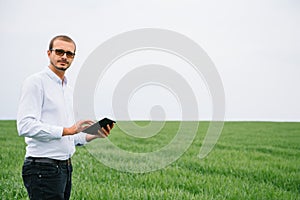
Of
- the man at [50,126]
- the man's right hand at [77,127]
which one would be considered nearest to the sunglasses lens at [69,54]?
the man at [50,126]

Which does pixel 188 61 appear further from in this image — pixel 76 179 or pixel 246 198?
pixel 76 179

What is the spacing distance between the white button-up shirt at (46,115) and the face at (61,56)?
0.32 feet

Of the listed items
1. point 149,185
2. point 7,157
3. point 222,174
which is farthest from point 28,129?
point 7,157

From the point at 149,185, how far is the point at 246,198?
172 centimetres

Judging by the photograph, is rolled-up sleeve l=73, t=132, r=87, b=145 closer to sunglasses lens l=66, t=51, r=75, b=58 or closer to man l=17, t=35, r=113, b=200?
man l=17, t=35, r=113, b=200

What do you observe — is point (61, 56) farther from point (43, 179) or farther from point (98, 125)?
point (43, 179)

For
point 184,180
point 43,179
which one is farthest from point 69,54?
point 184,180

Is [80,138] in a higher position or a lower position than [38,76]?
lower

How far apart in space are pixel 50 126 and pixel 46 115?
0.21m

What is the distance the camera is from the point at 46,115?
339 cm

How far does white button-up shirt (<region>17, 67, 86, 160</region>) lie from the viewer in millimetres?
3164

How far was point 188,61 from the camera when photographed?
654cm

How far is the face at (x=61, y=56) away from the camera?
11.3 ft

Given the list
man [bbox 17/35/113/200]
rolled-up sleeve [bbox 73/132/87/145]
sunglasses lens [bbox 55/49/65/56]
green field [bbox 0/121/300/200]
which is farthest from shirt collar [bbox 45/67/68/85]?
green field [bbox 0/121/300/200]
